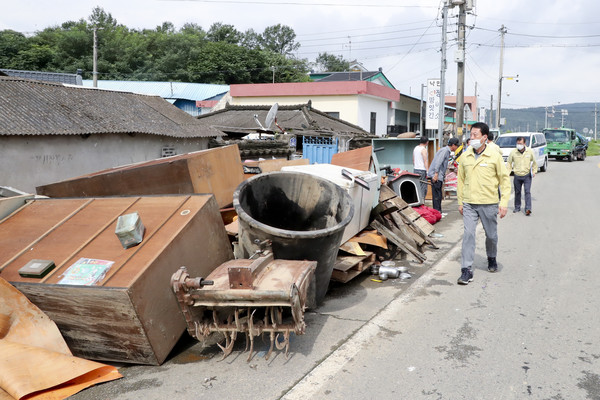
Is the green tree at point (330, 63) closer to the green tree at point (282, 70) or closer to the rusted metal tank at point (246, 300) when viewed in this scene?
the green tree at point (282, 70)

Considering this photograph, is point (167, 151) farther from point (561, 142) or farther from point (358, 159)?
point (561, 142)

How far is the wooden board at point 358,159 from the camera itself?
8.78 metres

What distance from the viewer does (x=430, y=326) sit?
4.92 meters

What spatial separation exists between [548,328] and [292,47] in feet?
275

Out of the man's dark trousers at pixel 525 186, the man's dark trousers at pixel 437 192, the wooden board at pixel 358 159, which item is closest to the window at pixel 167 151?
the wooden board at pixel 358 159

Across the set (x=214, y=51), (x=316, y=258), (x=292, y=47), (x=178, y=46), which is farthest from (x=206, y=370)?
(x=292, y=47)

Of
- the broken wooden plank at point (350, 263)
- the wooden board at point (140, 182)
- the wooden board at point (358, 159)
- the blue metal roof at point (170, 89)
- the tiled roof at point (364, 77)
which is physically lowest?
the broken wooden plank at point (350, 263)

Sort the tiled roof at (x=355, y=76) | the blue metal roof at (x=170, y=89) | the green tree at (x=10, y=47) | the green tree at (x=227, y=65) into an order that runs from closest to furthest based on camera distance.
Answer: the blue metal roof at (x=170, y=89) → the tiled roof at (x=355, y=76) → the green tree at (x=10, y=47) → the green tree at (x=227, y=65)

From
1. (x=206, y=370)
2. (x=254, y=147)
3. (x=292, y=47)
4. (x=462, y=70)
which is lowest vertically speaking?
(x=206, y=370)

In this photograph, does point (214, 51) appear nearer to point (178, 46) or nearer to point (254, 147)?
point (178, 46)

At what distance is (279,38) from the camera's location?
8325 centimetres

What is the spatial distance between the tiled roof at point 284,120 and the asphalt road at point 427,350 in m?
13.1

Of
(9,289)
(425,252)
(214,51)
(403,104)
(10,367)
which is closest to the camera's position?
(10,367)

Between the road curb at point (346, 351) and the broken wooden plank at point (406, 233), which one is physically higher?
the broken wooden plank at point (406, 233)
